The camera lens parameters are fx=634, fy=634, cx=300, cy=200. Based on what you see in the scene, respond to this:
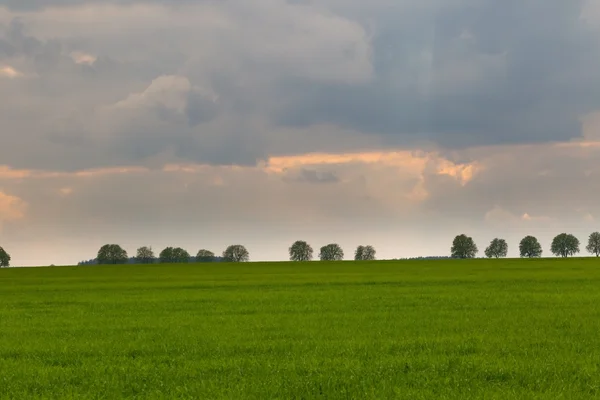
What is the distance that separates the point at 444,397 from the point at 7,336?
58.6 ft

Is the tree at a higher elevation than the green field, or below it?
higher

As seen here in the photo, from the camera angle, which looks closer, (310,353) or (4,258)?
(310,353)

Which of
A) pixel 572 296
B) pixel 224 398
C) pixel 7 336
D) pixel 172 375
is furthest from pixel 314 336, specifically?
pixel 572 296

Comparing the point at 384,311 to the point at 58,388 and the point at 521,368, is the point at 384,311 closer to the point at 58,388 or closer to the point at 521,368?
the point at 521,368

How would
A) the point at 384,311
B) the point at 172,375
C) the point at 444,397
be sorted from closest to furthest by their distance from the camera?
the point at 444,397, the point at 172,375, the point at 384,311

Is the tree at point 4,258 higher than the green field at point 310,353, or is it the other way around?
the tree at point 4,258

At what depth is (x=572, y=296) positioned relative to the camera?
123 ft

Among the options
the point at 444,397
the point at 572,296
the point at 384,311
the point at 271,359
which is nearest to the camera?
the point at 444,397

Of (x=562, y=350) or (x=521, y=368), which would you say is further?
(x=562, y=350)

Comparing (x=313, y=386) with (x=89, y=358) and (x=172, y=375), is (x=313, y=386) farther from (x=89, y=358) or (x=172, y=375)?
(x=89, y=358)

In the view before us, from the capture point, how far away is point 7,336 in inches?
926

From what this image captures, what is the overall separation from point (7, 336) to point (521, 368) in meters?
18.3

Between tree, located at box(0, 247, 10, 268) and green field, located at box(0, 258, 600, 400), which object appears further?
tree, located at box(0, 247, 10, 268)

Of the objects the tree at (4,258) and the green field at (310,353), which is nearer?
the green field at (310,353)
